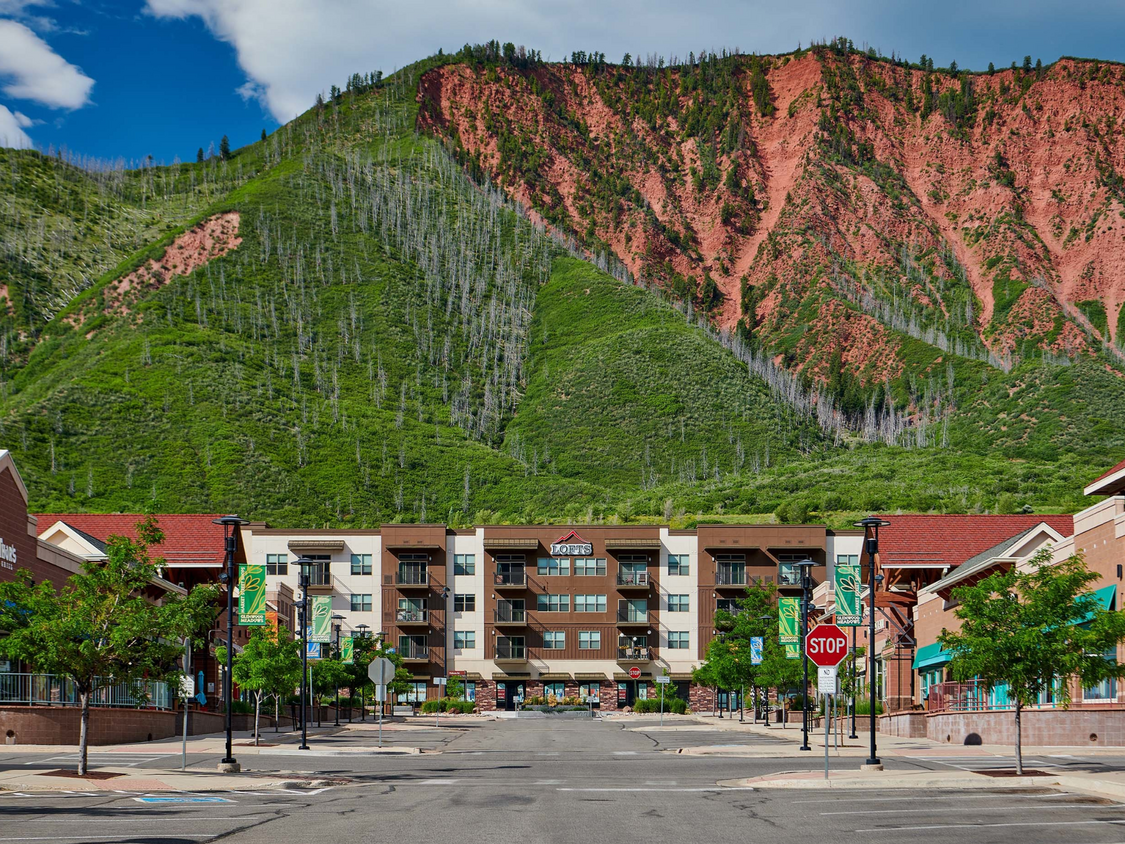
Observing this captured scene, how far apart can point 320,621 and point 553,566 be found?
5338 centimetres

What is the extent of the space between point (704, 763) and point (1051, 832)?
17.5 meters

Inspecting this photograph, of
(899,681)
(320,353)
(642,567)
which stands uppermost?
(320,353)

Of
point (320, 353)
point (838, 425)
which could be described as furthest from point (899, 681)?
point (838, 425)

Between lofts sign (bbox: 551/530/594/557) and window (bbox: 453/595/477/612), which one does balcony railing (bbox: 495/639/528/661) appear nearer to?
window (bbox: 453/595/477/612)

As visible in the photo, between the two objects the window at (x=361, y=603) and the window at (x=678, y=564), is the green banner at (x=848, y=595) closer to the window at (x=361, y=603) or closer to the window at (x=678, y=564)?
the window at (x=678, y=564)

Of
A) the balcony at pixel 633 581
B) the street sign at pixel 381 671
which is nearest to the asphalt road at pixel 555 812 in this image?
the street sign at pixel 381 671

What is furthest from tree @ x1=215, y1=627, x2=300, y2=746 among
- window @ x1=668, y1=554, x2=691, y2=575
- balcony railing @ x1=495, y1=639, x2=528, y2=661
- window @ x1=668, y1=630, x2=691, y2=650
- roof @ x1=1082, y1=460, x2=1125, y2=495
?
window @ x1=668, y1=630, x2=691, y2=650

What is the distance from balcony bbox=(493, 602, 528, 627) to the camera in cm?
10194

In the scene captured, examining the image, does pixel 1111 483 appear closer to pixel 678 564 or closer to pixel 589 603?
pixel 678 564

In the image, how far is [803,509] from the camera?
118 metres

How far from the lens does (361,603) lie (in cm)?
10206

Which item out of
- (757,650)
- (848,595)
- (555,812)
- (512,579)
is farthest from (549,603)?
(555,812)

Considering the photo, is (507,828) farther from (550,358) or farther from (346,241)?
(346,241)

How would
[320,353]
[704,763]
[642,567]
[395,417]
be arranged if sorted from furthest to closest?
[320,353] < [395,417] < [642,567] < [704,763]
